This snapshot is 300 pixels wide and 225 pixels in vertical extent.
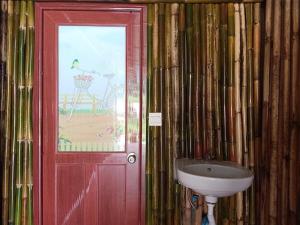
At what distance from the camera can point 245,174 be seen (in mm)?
1880

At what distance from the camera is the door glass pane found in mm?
2289

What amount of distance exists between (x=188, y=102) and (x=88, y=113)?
0.84 meters

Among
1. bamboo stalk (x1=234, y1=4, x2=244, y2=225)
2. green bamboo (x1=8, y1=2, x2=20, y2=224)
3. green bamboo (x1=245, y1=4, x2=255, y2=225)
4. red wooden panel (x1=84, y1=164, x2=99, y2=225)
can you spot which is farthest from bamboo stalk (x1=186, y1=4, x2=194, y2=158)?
green bamboo (x1=8, y1=2, x2=20, y2=224)

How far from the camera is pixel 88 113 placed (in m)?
2.31

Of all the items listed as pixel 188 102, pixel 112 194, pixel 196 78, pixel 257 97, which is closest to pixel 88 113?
pixel 112 194

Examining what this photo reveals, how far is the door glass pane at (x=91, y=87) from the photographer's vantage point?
2289mm

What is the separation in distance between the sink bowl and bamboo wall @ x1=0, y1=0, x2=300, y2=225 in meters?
0.22

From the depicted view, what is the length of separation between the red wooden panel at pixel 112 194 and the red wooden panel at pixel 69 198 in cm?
16

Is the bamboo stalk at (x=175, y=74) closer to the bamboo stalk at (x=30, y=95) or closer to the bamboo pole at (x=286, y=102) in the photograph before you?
the bamboo pole at (x=286, y=102)

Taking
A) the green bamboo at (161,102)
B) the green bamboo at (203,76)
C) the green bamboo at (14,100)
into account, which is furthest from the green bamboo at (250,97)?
the green bamboo at (14,100)

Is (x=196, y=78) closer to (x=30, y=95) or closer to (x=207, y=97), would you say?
(x=207, y=97)

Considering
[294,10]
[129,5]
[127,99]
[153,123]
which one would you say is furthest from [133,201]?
[294,10]

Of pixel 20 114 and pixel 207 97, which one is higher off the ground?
pixel 207 97

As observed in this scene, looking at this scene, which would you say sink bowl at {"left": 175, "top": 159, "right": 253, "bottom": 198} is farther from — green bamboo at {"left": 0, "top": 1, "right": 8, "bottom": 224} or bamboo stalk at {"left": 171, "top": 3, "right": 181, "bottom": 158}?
green bamboo at {"left": 0, "top": 1, "right": 8, "bottom": 224}
